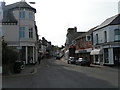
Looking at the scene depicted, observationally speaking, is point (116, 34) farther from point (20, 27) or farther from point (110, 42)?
point (20, 27)

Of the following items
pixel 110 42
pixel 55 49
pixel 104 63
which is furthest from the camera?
pixel 55 49

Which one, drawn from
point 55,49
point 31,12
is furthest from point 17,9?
point 55,49

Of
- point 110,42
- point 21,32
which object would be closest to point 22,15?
point 21,32

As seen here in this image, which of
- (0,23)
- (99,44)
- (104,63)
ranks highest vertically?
(0,23)

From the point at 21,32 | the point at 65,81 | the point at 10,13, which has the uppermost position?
the point at 10,13

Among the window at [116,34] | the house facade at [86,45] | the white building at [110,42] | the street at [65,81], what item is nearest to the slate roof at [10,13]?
the house facade at [86,45]

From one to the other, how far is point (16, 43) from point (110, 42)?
59.1 feet

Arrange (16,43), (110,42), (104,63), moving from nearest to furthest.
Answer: (110,42)
(104,63)
(16,43)

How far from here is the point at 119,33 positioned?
143 feet

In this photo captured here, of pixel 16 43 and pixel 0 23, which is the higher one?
pixel 0 23

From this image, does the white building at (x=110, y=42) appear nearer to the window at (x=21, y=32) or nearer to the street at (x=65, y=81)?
the window at (x=21, y=32)

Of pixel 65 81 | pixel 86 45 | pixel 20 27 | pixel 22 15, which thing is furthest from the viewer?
pixel 86 45

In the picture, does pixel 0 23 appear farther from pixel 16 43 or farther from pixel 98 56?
pixel 98 56

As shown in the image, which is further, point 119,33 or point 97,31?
point 97,31
